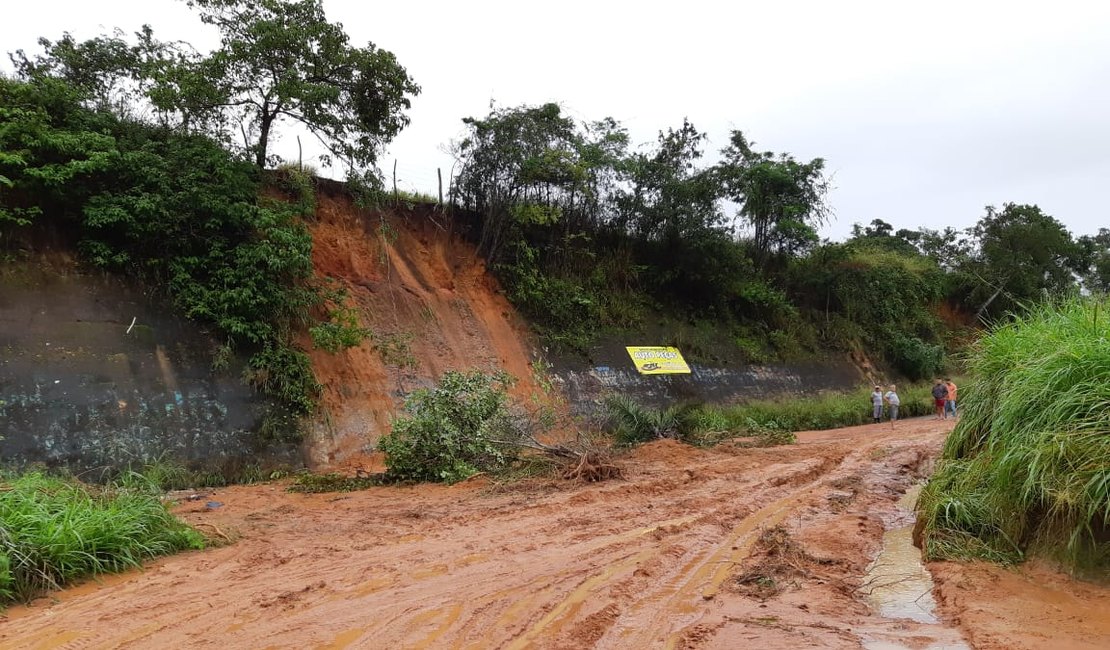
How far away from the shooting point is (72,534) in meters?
5.22

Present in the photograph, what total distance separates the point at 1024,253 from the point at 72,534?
34816 mm

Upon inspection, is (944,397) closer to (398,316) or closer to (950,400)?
(950,400)

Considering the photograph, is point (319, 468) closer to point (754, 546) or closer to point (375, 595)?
point (375, 595)

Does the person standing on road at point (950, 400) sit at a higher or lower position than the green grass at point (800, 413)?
higher

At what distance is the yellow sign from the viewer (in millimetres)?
19469

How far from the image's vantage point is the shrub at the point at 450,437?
33.2ft

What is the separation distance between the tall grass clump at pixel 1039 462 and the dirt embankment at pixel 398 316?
997 centimetres

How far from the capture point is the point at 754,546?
19.7ft

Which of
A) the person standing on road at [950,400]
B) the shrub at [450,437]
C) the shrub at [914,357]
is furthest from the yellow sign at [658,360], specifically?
the shrub at [914,357]

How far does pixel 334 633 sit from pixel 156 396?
8.41 meters

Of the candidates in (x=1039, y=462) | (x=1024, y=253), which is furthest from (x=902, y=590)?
(x=1024, y=253)

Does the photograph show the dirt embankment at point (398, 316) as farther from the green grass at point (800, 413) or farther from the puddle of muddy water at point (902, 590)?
the puddle of muddy water at point (902, 590)

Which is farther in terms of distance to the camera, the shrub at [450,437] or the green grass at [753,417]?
the green grass at [753,417]

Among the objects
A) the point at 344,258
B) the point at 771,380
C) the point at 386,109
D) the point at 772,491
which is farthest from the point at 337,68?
the point at 771,380
